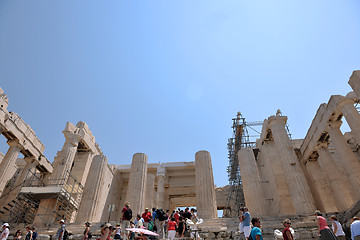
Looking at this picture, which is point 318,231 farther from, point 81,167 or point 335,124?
point 81,167

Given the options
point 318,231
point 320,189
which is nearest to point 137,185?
point 318,231

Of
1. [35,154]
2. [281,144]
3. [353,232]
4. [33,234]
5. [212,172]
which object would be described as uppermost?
[35,154]

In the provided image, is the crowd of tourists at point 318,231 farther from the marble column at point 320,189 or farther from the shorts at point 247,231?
the marble column at point 320,189

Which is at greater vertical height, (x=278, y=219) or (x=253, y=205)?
(x=253, y=205)

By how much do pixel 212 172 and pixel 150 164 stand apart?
10907 mm

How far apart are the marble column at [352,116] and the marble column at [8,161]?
2622cm

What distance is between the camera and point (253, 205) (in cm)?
1756

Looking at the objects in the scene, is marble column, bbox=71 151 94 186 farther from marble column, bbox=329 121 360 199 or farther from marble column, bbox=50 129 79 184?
marble column, bbox=329 121 360 199

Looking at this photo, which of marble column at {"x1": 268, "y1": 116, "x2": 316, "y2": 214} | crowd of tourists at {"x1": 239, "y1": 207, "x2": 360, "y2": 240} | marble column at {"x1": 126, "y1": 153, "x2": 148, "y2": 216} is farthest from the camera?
marble column at {"x1": 126, "y1": 153, "x2": 148, "y2": 216}

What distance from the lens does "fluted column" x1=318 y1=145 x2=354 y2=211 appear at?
56.6 feet

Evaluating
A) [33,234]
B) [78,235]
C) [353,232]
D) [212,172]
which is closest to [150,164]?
[212,172]

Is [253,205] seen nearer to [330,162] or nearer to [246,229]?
[330,162]

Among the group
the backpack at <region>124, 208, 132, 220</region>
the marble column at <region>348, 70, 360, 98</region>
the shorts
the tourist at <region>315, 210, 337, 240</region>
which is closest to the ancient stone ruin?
the marble column at <region>348, 70, 360, 98</region>

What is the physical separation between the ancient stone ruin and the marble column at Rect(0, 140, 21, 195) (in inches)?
3.0
